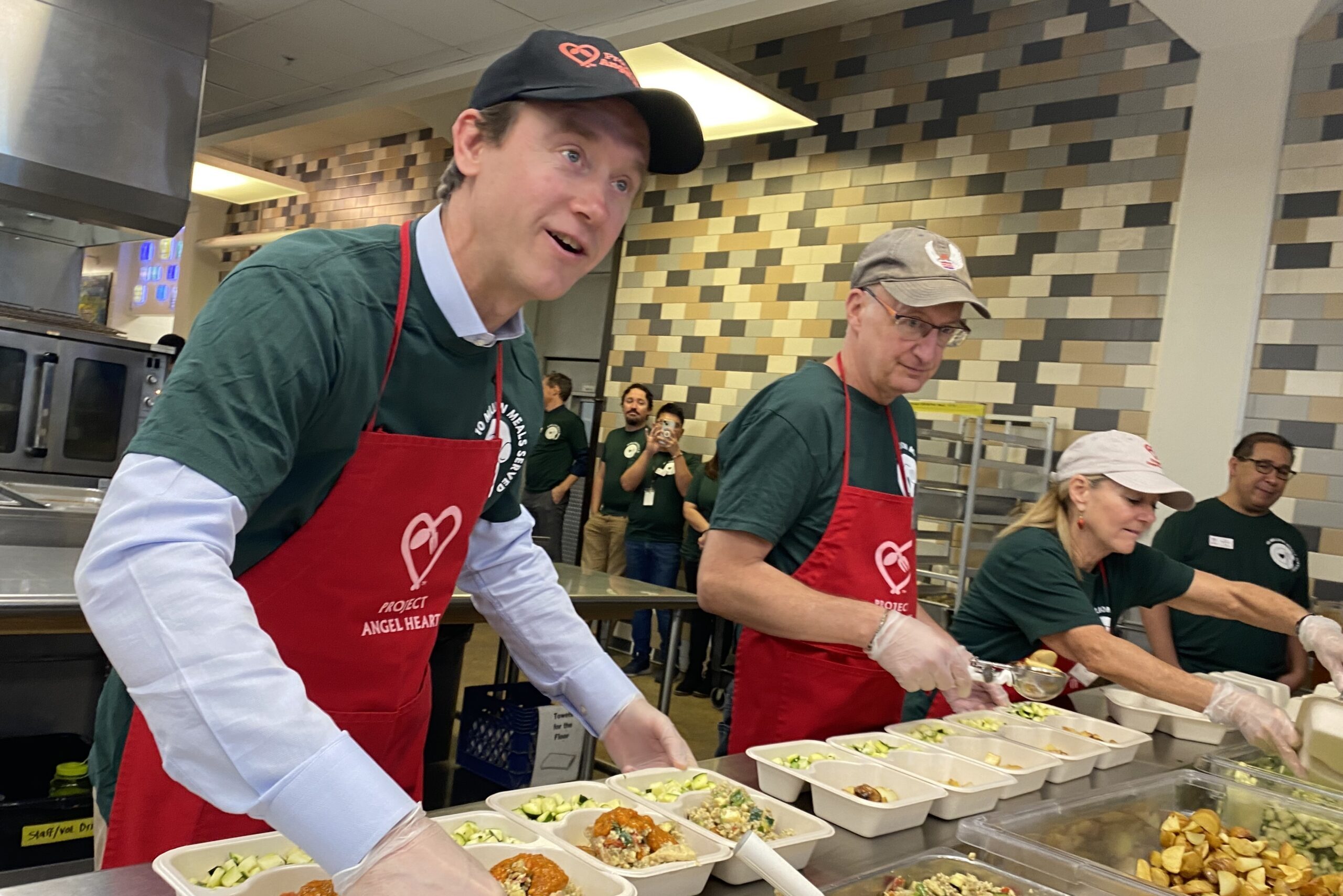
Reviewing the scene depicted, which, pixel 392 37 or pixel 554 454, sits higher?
pixel 392 37

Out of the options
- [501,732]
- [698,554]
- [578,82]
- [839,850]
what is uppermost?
[578,82]

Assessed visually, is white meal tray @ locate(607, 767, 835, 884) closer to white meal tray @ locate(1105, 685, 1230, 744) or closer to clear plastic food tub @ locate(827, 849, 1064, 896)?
clear plastic food tub @ locate(827, 849, 1064, 896)

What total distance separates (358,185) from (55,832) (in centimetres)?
784

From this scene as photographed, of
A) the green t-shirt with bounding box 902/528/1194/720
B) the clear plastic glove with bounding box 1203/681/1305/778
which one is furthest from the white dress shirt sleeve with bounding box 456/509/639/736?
the clear plastic glove with bounding box 1203/681/1305/778

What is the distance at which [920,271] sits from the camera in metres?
2.01

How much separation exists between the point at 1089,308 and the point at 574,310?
4296 millimetres

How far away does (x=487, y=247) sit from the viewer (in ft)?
3.67

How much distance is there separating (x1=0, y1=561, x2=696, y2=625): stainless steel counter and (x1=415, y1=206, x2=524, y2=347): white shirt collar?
51.6 inches

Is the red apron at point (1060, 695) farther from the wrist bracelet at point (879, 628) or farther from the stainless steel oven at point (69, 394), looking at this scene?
the stainless steel oven at point (69, 394)

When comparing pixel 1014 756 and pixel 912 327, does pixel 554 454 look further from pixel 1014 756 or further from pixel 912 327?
pixel 1014 756

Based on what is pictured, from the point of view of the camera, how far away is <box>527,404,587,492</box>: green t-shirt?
669 centimetres

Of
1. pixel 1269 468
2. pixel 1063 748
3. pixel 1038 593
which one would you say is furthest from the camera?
pixel 1269 468

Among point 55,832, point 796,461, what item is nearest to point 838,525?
point 796,461

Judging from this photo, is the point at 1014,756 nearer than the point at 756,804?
No
